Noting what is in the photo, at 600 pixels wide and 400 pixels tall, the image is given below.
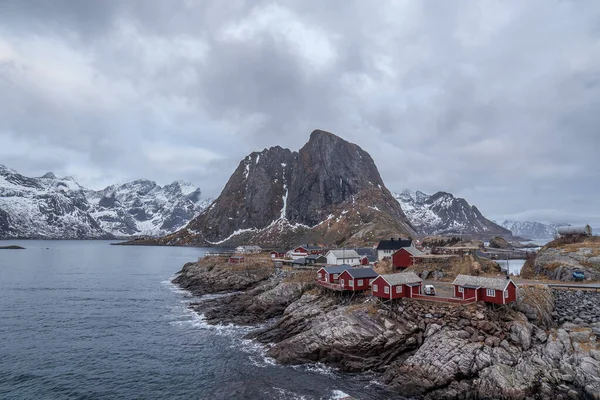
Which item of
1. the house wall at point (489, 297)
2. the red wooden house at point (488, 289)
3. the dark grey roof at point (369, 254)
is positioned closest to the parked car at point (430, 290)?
the red wooden house at point (488, 289)

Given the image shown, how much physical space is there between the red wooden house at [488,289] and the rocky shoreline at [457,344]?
1.46m

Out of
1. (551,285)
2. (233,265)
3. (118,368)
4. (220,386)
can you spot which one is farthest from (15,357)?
(551,285)

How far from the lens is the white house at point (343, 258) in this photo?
3477 inches

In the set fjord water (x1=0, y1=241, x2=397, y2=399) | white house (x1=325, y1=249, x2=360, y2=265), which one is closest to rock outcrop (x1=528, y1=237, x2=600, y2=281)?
white house (x1=325, y1=249, x2=360, y2=265)

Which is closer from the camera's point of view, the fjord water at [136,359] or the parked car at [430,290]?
the fjord water at [136,359]

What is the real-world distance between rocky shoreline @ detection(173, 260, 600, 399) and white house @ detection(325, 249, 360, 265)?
30.7 metres

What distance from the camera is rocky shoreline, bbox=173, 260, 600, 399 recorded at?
1291 inches

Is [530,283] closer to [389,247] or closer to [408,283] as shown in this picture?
[408,283]

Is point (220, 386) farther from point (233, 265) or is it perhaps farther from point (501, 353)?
point (233, 265)

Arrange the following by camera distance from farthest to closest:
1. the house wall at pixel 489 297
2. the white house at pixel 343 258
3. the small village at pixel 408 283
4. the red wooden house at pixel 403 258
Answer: the white house at pixel 343 258
the red wooden house at pixel 403 258
the small village at pixel 408 283
the house wall at pixel 489 297

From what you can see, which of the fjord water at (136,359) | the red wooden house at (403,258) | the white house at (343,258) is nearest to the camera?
the fjord water at (136,359)

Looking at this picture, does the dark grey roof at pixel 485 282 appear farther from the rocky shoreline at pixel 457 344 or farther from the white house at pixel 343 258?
the white house at pixel 343 258

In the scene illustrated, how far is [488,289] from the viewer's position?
43.5 meters

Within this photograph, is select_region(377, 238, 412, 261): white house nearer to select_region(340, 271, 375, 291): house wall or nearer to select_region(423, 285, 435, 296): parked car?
select_region(340, 271, 375, 291): house wall
